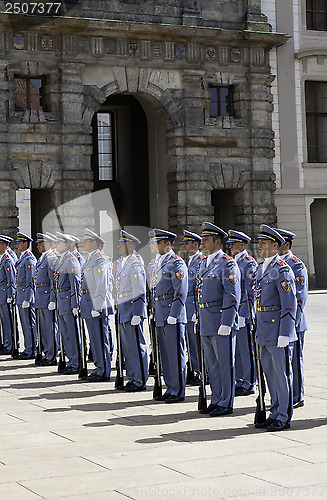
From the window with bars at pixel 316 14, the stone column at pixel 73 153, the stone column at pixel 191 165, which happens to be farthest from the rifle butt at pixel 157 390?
the window with bars at pixel 316 14

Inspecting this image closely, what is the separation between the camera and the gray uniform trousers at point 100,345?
35.8 ft

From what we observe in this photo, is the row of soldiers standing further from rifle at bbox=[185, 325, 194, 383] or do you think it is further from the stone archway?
the stone archway

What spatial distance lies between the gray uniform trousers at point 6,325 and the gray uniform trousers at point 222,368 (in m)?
6.02

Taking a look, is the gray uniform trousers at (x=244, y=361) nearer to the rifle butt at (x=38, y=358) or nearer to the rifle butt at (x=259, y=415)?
the rifle butt at (x=259, y=415)

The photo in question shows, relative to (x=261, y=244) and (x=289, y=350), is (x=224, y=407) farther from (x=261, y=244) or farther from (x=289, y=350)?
(x=261, y=244)

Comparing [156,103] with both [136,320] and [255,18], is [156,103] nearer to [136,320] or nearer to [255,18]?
[255,18]

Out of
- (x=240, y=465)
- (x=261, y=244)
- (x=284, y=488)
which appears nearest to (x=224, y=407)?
(x=261, y=244)

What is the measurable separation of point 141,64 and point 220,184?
12.5 feet

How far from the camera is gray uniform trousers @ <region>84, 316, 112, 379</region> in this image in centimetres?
1091

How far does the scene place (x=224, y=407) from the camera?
8453mm

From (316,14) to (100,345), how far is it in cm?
1856

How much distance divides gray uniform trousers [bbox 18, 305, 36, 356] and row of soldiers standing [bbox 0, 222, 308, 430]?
0.02 metres

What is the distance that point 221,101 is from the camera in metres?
25.4

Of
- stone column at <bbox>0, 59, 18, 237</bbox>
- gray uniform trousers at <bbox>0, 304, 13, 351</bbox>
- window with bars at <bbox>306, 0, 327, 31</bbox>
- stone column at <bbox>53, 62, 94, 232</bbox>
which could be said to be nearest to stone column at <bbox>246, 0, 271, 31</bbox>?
window with bars at <bbox>306, 0, 327, 31</bbox>
